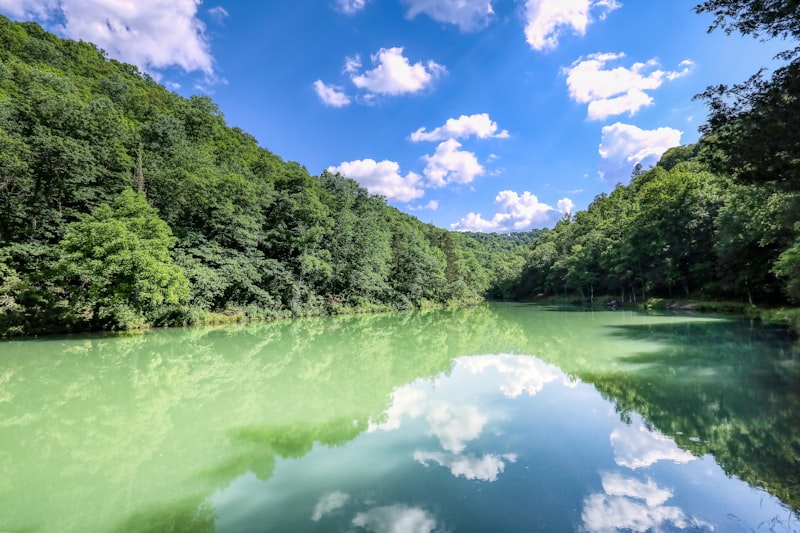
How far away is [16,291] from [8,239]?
11.2 ft

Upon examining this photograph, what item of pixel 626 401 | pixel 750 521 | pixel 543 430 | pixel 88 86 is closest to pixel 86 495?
pixel 543 430

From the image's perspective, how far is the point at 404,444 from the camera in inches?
205

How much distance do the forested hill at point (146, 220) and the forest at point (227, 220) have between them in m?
0.10

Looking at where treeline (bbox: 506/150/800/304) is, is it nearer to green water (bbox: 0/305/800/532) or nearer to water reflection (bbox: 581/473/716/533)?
green water (bbox: 0/305/800/532)

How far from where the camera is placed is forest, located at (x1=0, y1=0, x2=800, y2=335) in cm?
1075

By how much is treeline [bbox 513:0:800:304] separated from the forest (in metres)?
0.05

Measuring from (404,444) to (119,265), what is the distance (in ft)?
51.0

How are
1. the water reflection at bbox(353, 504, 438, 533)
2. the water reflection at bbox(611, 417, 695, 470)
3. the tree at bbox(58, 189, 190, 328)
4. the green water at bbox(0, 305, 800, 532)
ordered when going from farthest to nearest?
the tree at bbox(58, 189, 190, 328)
the water reflection at bbox(611, 417, 695, 470)
the green water at bbox(0, 305, 800, 532)
the water reflection at bbox(353, 504, 438, 533)

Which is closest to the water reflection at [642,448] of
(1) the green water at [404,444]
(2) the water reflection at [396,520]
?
(1) the green water at [404,444]

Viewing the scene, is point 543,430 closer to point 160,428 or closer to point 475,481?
point 475,481

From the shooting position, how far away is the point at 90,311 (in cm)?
1794

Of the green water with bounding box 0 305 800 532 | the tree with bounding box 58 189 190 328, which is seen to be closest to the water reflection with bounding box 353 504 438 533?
the green water with bounding box 0 305 800 532

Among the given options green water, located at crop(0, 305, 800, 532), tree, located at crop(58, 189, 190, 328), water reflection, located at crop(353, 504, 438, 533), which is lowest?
green water, located at crop(0, 305, 800, 532)

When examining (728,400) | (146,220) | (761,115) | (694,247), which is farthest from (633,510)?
(694,247)
